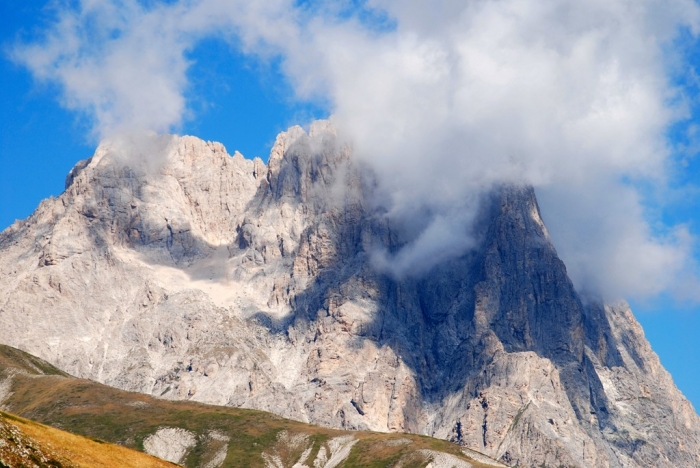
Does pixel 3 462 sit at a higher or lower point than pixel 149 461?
lower

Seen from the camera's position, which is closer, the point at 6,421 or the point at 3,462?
the point at 3,462

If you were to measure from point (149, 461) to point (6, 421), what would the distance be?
2672 centimetres

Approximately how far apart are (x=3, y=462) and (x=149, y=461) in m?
34.8

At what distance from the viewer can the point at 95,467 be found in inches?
6590

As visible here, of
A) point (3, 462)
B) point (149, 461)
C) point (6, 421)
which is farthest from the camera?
point (149, 461)

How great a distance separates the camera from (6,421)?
535 ft

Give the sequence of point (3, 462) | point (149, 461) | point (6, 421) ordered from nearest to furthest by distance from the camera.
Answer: point (3, 462) → point (6, 421) → point (149, 461)

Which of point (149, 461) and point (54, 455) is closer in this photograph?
point (54, 455)

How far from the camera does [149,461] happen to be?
595 ft

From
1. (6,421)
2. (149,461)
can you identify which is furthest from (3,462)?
(149,461)

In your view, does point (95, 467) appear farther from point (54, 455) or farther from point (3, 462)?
point (3, 462)

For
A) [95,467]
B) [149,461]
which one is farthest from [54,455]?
[149,461]

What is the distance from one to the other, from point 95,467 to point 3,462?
64.3ft

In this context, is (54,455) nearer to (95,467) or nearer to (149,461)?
(95,467)
